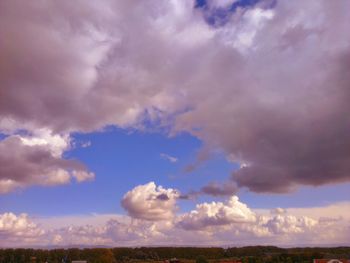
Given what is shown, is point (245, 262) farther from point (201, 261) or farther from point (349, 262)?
point (349, 262)

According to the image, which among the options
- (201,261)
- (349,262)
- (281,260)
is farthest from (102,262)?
(349,262)

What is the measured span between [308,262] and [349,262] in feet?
178

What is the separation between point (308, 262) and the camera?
620ft

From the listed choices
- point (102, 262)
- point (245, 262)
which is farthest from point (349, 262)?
point (102, 262)

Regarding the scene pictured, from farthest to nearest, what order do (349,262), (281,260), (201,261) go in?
1. (281,260)
2. (201,261)
3. (349,262)

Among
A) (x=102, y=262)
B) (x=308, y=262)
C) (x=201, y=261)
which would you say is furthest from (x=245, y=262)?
(x=102, y=262)

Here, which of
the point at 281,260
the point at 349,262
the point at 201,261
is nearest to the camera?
the point at 349,262

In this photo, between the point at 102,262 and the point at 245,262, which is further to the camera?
the point at 102,262

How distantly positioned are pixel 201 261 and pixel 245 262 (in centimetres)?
1755

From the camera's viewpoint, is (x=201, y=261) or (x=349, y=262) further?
(x=201, y=261)

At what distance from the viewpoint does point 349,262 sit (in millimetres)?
136875

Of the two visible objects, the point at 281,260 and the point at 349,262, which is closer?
the point at 349,262

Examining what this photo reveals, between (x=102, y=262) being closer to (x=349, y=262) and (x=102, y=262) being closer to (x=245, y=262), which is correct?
(x=245, y=262)

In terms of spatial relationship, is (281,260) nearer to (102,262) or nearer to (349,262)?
(349,262)
